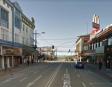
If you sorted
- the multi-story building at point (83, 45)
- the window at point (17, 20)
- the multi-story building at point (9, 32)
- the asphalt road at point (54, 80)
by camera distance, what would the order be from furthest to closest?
1. the multi-story building at point (83, 45)
2. the window at point (17, 20)
3. the multi-story building at point (9, 32)
4. the asphalt road at point (54, 80)

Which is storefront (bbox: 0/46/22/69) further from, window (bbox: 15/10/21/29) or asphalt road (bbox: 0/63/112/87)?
asphalt road (bbox: 0/63/112/87)

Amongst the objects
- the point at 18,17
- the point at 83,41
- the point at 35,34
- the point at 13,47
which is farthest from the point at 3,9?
the point at 83,41

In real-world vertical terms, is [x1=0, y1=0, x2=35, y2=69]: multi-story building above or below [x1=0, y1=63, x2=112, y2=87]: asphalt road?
above

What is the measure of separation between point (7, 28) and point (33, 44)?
1795 inches

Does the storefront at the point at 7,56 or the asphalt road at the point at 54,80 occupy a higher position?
the storefront at the point at 7,56

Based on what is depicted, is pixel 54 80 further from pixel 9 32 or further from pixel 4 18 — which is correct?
pixel 9 32

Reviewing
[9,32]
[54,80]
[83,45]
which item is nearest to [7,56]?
[9,32]

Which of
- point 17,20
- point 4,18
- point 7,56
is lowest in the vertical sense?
point 7,56

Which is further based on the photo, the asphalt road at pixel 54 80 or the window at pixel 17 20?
the window at pixel 17 20

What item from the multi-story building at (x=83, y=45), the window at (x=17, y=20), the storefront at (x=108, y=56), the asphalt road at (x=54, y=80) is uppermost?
the window at (x=17, y=20)

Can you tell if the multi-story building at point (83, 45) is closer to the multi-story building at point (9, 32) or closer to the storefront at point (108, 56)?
the multi-story building at point (9, 32)

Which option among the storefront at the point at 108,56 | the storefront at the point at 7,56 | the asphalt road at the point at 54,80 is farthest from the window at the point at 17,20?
the asphalt road at the point at 54,80

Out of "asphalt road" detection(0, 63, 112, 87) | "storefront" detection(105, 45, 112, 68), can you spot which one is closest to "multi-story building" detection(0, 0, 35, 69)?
"asphalt road" detection(0, 63, 112, 87)

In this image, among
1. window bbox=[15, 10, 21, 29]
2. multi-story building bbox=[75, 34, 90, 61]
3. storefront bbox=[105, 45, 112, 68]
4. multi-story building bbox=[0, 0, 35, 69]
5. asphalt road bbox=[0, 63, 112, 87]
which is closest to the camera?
asphalt road bbox=[0, 63, 112, 87]
